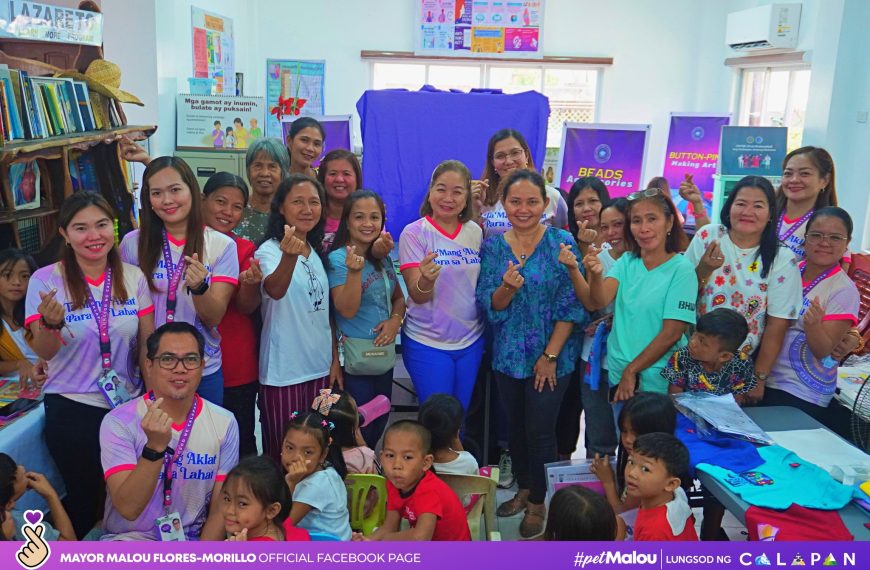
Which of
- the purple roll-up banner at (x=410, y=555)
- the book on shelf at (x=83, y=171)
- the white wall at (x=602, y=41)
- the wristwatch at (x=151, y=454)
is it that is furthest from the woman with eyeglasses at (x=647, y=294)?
the white wall at (x=602, y=41)

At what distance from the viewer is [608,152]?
623 centimetres

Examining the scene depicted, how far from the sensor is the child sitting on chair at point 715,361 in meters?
2.45

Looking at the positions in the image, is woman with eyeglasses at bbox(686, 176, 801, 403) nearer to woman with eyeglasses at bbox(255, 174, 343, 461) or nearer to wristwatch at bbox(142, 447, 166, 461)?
woman with eyeglasses at bbox(255, 174, 343, 461)

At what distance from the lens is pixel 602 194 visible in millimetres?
3164

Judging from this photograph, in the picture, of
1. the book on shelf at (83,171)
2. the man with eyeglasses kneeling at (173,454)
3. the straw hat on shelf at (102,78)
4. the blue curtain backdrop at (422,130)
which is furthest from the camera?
the blue curtain backdrop at (422,130)

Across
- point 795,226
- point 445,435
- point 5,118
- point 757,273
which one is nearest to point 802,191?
point 795,226

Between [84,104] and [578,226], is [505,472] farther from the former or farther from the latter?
[84,104]

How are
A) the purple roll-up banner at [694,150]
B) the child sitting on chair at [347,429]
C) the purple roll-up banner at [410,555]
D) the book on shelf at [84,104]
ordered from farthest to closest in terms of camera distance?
1. the purple roll-up banner at [694,150]
2. the book on shelf at [84,104]
3. the child sitting on chair at [347,429]
4. the purple roll-up banner at [410,555]

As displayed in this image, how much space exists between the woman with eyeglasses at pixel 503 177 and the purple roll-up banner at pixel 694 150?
16.2 ft

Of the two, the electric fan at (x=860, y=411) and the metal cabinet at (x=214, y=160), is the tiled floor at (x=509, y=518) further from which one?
the metal cabinet at (x=214, y=160)

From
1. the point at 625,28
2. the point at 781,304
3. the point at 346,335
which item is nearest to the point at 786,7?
the point at 625,28

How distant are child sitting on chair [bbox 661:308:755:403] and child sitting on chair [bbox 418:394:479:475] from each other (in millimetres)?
776

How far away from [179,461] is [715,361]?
1762mm

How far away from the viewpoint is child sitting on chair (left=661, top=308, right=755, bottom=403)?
245 cm
